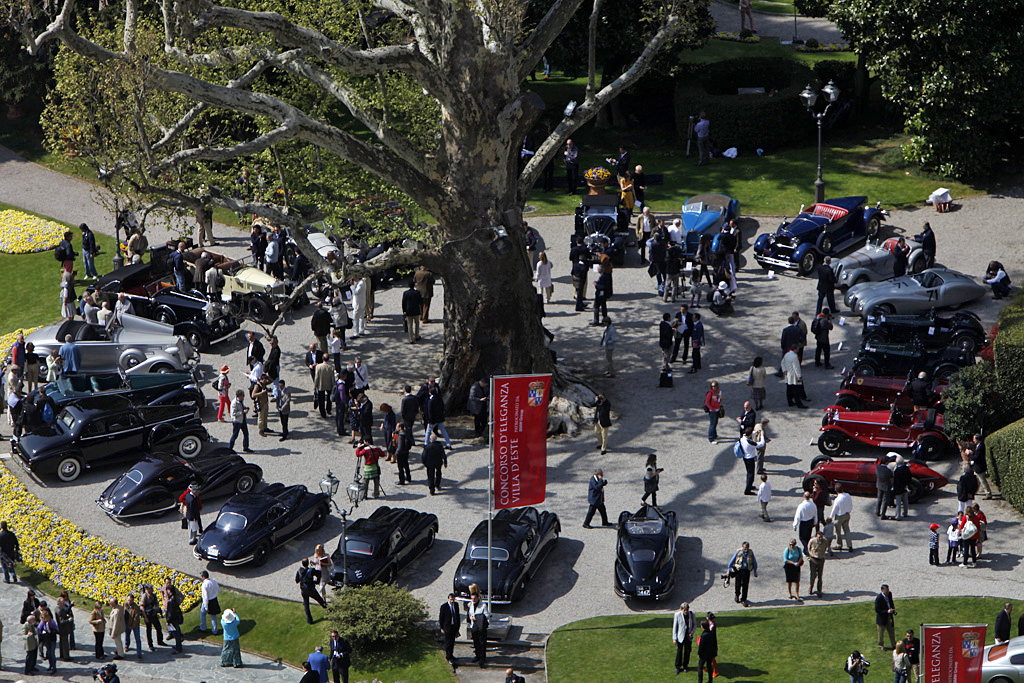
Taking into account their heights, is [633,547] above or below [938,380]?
below

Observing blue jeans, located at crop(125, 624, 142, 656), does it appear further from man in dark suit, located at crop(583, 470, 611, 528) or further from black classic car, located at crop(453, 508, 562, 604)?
man in dark suit, located at crop(583, 470, 611, 528)

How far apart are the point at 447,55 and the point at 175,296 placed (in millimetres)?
A: 11518

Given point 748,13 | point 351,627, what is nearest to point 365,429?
point 351,627

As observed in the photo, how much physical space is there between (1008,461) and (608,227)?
15.7m

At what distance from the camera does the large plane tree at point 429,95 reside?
24734 mm

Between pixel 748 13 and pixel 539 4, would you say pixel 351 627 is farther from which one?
pixel 748 13

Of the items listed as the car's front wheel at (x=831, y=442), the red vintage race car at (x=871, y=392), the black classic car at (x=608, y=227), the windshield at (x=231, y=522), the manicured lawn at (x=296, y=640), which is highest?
the black classic car at (x=608, y=227)

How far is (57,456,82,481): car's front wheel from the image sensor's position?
27094 millimetres

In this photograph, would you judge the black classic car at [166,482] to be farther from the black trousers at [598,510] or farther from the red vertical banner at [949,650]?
the red vertical banner at [949,650]

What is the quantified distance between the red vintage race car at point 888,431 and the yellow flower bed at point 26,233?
28.2m

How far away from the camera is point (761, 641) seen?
2127 centimetres

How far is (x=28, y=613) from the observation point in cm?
2308

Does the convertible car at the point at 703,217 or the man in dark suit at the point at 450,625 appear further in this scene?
the convertible car at the point at 703,217

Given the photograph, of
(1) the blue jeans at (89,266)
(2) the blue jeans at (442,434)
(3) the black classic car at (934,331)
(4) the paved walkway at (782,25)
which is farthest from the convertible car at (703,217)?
(4) the paved walkway at (782,25)
